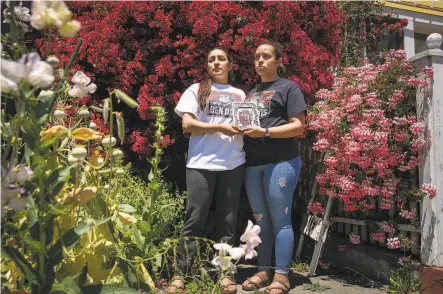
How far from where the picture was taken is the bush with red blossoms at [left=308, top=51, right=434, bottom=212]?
331 cm

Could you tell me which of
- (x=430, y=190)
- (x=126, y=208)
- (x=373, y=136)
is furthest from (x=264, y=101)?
(x=126, y=208)

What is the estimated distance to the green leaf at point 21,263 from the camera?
3.50 ft

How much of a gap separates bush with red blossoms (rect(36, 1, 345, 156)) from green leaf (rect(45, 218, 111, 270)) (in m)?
2.54

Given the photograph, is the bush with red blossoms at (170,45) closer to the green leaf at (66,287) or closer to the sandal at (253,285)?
the sandal at (253,285)

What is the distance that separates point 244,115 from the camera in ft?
9.65

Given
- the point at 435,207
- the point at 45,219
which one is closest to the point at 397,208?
the point at 435,207

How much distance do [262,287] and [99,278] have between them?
6.31 feet

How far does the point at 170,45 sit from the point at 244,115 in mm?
1264

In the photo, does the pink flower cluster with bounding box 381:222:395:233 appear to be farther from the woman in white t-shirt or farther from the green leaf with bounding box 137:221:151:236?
the green leaf with bounding box 137:221:151:236

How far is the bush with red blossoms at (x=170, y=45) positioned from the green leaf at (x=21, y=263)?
2622 mm

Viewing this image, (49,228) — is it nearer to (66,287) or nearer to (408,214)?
(66,287)

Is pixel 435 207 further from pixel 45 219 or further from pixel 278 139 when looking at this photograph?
pixel 45 219

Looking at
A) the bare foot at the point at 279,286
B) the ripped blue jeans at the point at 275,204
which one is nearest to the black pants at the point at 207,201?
the ripped blue jeans at the point at 275,204

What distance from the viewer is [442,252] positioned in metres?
3.15
